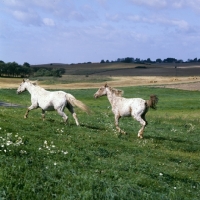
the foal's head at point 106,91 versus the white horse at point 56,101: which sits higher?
the foal's head at point 106,91

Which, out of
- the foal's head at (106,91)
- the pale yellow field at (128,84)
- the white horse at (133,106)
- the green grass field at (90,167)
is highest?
the foal's head at (106,91)

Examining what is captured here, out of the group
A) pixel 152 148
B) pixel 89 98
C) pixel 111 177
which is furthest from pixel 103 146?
pixel 89 98

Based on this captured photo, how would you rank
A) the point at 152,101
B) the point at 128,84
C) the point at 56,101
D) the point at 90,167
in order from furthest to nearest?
the point at 128,84, the point at 56,101, the point at 152,101, the point at 90,167

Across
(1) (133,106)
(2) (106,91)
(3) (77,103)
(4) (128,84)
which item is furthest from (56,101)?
(4) (128,84)

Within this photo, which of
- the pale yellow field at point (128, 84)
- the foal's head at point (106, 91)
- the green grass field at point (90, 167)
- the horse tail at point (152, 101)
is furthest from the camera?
the pale yellow field at point (128, 84)

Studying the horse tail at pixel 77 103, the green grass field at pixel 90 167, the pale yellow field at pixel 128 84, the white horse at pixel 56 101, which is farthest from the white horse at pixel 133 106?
the pale yellow field at pixel 128 84

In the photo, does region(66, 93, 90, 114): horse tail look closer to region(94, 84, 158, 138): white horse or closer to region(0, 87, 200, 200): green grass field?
region(0, 87, 200, 200): green grass field

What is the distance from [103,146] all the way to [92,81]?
98893mm

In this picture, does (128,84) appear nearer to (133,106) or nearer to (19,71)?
(19,71)

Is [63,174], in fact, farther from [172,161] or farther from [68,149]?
[172,161]

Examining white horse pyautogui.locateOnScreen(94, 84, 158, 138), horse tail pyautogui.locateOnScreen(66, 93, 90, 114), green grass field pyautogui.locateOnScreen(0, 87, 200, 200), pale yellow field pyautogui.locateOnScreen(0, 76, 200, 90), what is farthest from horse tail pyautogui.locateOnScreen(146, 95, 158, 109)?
pale yellow field pyautogui.locateOnScreen(0, 76, 200, 90)

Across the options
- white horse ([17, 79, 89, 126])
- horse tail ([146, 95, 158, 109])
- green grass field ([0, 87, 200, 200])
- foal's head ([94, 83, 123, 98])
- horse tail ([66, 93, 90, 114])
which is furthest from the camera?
foal's head ([94, 83, 123, 98])

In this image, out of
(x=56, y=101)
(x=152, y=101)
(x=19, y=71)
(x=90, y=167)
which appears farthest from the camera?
(x=19, y=71)

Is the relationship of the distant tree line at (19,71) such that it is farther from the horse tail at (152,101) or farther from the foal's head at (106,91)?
the horse tail at (152,101)
